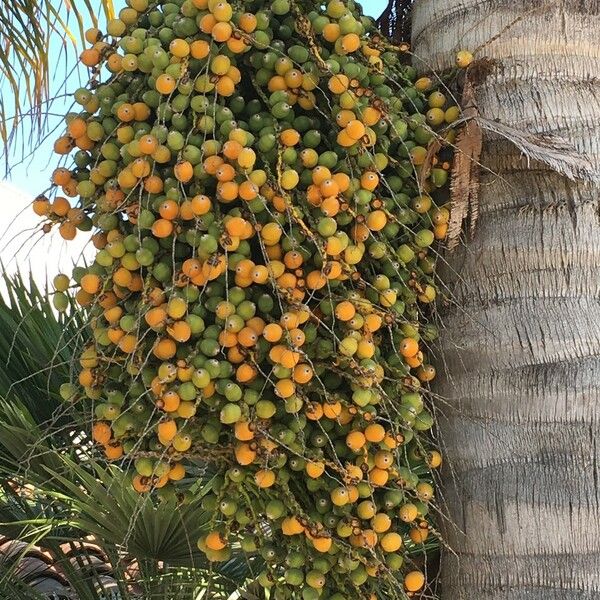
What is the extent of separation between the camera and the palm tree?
1780 millimetres

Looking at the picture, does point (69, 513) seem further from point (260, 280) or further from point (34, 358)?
point (260, 280)

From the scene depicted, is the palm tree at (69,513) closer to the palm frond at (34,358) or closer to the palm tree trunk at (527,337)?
the palm frond at (34,358)

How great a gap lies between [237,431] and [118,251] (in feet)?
1.07

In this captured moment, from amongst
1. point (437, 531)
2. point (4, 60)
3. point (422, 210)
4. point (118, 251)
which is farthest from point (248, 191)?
point (4, 60)

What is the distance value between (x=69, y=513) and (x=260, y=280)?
1.39 metres

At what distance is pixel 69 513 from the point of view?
7.34ft

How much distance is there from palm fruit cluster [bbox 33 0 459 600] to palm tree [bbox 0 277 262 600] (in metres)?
0.28

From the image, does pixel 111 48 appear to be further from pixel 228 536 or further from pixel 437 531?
pixel 437 531

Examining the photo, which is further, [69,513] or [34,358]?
[34,358]

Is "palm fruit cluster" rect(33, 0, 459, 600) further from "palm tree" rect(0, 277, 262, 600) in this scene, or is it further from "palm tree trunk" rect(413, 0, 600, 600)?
"palm tree" rect(0, 277, 262, 600)

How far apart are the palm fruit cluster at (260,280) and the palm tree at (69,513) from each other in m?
0.28

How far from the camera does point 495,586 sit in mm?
1255

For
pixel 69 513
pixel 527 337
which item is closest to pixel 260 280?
pixel 527 337

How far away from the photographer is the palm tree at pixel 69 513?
5.84ft
